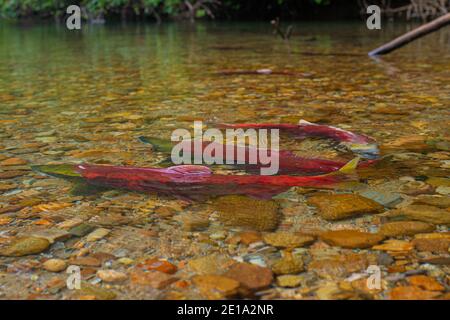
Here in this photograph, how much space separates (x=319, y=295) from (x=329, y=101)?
8.57 ft

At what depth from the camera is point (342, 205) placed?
1.82 meters

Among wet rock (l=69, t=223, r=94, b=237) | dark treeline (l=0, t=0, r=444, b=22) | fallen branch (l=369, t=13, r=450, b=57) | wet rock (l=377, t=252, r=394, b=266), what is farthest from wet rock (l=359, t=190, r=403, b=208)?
dark treeline (l=0, t=0, r=444, b=22)

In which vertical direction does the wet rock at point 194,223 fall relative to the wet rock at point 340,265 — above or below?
above

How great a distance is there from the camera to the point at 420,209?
1795 mm

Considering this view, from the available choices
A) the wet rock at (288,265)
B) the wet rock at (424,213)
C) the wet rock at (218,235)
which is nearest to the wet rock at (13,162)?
the wet rock at (218,235)

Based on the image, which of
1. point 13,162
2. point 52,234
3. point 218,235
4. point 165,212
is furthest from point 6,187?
point 218,235

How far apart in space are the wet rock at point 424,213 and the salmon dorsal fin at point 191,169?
0.66 metres

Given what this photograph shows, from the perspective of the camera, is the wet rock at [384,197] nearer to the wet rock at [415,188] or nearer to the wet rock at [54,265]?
the wet rock at [415,188]

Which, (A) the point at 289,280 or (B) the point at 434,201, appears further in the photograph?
(B) the point at 434,201

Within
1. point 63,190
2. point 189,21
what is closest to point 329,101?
point 63,190

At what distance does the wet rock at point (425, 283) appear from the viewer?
1.31 metres

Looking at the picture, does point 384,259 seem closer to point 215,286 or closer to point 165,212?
point 215,286

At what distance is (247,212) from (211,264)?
0.34 meters
